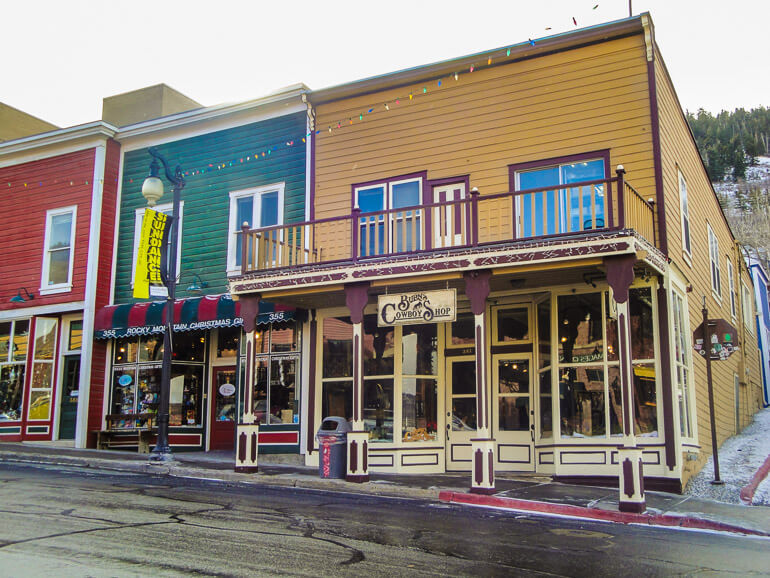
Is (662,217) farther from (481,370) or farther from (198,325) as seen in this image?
(198,325)

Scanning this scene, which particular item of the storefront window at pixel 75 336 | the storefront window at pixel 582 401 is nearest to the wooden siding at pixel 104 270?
the storefront window at pixel 75 336

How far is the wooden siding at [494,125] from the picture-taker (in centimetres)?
1323

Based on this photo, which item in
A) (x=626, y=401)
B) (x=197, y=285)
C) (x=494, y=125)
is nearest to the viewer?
(x=626, y=401)

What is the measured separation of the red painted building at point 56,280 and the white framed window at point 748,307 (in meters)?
20.4

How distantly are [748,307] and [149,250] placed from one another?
2181 centimetres

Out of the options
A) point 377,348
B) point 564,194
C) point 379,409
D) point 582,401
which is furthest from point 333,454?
point 564,194

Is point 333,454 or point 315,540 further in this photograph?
point 333,454

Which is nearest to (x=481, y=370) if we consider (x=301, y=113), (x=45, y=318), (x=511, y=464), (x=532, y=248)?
(x=532, y=248)

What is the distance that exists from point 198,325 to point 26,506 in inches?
304

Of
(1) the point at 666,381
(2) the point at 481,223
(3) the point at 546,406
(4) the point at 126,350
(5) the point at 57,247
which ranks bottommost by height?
(3) the point at 546,406

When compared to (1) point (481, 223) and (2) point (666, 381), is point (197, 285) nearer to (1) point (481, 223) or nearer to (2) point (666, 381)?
(1) point (481, 223)

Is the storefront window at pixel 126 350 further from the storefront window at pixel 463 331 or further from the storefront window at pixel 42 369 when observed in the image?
the storefront window at pixel 463 331

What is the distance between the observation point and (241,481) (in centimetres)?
1286

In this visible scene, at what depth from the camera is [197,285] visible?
692 inches
